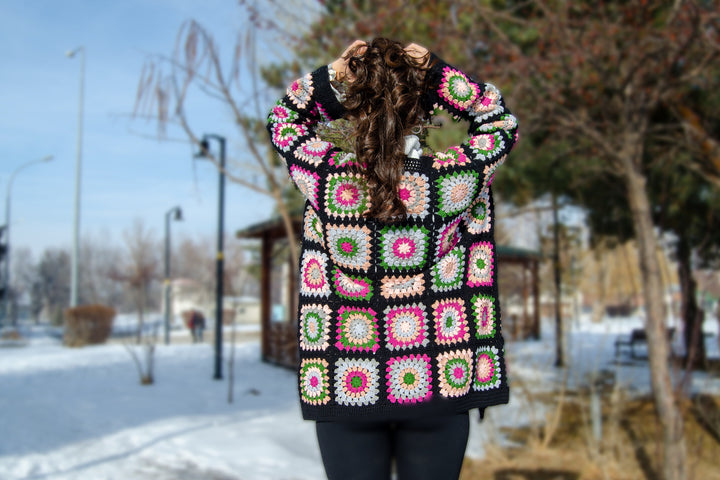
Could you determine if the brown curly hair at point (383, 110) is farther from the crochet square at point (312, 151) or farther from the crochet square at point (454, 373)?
the crochet square at point (454, 373)

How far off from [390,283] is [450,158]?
1.00 ft

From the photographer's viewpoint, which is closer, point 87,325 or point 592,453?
point 592,453

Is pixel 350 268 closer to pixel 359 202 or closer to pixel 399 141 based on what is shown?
pixel 359 202

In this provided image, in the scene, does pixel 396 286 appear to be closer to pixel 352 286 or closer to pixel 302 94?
pixel 352 286

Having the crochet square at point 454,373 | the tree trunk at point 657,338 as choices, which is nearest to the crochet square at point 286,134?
the crochet square at point 454,373

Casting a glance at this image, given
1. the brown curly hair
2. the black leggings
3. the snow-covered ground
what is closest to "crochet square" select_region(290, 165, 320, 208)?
the brown curly hair

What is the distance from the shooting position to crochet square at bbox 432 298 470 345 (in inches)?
50.2

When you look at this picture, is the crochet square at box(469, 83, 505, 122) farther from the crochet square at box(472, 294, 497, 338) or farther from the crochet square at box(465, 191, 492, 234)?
the crochet square at box(472, 294, 497, 338)

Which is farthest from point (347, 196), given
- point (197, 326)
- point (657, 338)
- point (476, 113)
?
point (197, 326)

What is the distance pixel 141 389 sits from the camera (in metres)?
9.16

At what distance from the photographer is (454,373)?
1.27 m

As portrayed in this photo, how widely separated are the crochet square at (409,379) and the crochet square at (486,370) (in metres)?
0.13

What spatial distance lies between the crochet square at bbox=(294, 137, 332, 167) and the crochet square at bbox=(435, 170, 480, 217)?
0.86 feet

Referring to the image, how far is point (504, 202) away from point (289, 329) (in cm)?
549
